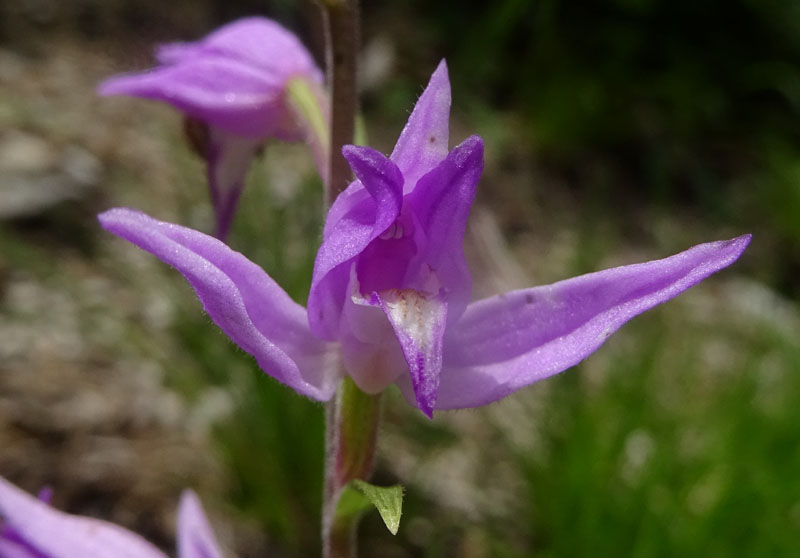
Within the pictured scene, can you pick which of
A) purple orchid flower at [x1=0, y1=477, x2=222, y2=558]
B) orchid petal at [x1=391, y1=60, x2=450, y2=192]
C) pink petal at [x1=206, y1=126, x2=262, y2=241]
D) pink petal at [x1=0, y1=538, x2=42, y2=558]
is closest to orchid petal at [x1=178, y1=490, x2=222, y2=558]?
purple orchid flower at [x1=0, y1=477, x2=222, y2=558]

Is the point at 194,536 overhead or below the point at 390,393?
overhead

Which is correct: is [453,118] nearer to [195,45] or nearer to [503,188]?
[503,188]

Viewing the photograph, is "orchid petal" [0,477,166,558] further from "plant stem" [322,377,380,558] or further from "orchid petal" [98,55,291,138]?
"orchid petal" [98,55,291,138]

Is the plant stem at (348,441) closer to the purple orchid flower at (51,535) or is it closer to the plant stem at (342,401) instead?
the plant stem at (342,401)

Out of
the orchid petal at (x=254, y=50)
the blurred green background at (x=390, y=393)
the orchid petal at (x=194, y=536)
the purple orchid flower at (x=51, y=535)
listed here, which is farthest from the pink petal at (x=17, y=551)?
the blurred green background at (x=390, y=393)

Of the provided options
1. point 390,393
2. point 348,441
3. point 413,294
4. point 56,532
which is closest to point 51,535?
point 56,532

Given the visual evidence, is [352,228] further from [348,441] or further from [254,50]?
[254,50]
